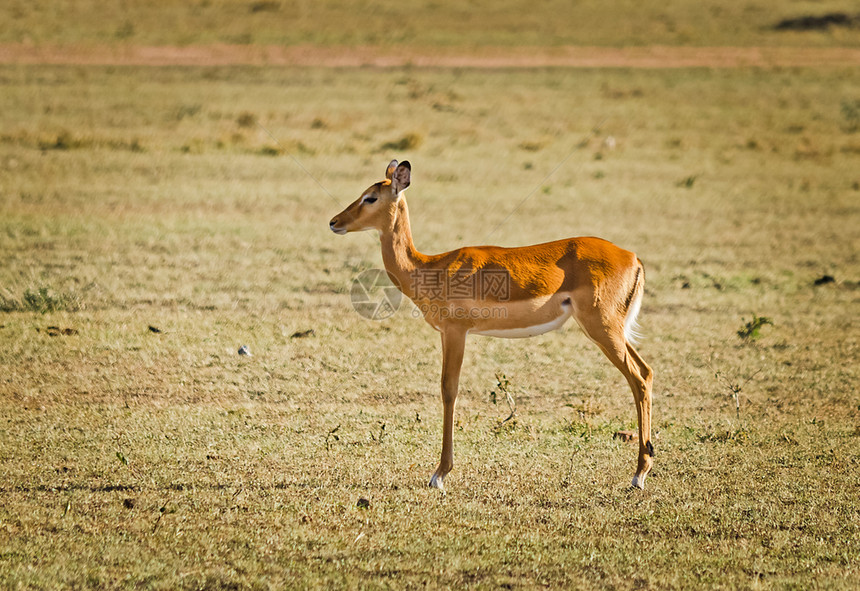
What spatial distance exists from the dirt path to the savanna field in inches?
490

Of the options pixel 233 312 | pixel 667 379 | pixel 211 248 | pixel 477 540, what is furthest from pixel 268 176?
pixel 477 540

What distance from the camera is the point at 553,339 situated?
9.27 metres

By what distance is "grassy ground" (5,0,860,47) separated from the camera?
35875mm

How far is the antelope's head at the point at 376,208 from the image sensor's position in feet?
19.5

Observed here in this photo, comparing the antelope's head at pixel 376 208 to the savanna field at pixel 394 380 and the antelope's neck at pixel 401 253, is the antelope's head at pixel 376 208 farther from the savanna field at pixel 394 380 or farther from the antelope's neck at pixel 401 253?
the savanna field at pixel 394 380

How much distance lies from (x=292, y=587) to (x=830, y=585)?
8.78 feet

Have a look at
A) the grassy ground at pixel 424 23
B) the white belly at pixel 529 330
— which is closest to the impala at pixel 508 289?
the white belly at pixel 529 330

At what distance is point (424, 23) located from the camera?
3969 cm

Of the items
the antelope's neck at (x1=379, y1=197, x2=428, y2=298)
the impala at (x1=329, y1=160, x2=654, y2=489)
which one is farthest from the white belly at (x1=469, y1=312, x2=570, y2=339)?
the antelope's neck at (x1=379, y1=197, x2=428, y2=298)

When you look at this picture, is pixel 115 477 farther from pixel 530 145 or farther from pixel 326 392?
pixel 530 145

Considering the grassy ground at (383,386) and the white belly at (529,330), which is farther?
the white belly at (529,330)

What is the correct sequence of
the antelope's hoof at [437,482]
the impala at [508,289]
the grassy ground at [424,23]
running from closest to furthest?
the impala at [508,289] < the antelope's hoof at [437,482] < the grassy ground at [424,23]

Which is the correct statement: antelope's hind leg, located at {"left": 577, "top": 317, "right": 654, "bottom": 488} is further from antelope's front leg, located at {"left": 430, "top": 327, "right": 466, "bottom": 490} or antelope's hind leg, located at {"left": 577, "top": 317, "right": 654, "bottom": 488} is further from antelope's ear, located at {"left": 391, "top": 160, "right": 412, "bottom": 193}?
antelope's ear, located at {"left": 391, "top": 160, "right": 412, "bottom": 193}

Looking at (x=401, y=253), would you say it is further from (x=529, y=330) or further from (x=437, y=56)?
(x=437, y=56)
